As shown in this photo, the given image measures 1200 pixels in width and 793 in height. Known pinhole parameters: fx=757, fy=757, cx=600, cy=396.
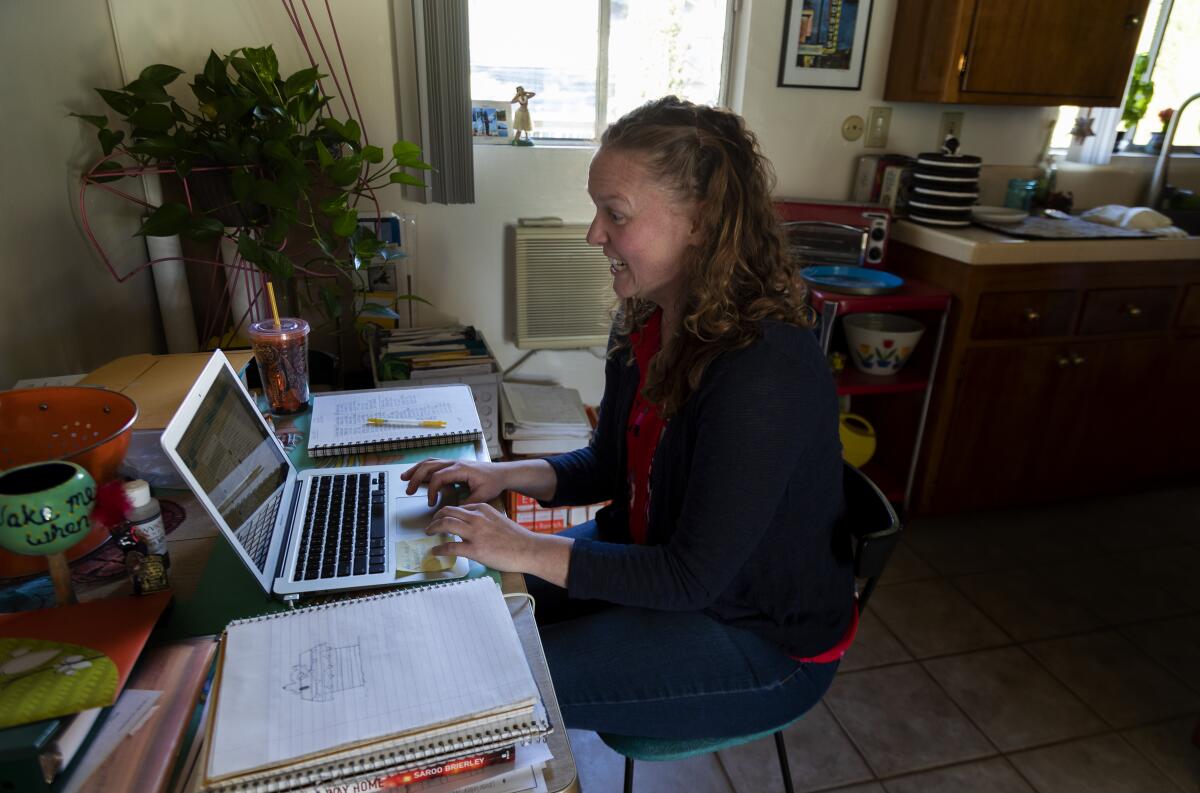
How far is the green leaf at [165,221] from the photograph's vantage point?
59.8 inches

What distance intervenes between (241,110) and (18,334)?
64cm

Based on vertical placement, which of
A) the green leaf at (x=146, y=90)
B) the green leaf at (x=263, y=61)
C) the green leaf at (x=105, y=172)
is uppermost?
the green leaf at (x=263, y=61)

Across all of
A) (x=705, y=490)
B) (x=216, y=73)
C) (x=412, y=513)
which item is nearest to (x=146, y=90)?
(x=216, y=73)

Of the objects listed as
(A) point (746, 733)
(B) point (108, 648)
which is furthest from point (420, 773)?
(A) point (746, 733)

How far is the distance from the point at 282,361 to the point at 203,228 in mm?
439

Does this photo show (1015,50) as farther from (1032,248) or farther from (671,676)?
(671,676)

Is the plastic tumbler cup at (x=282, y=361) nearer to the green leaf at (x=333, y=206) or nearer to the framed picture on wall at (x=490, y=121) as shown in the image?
the green leaf at (x=333, y=206)

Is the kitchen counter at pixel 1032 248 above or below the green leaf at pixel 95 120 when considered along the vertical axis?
below

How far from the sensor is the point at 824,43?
2.44 m

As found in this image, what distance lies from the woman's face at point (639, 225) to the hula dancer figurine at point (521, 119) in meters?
1.30

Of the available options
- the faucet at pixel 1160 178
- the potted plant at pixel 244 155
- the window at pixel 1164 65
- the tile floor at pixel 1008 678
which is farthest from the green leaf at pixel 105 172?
the faucet at pixel 1160 178

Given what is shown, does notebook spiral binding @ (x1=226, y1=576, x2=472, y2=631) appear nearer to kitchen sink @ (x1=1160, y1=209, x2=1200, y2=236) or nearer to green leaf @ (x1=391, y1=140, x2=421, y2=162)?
green leaf @ (x1=391, y1=140, x2=421, y2=162)

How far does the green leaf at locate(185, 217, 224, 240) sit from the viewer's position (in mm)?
1552

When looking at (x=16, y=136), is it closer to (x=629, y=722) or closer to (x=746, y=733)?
Result: (x=629, y=722)
